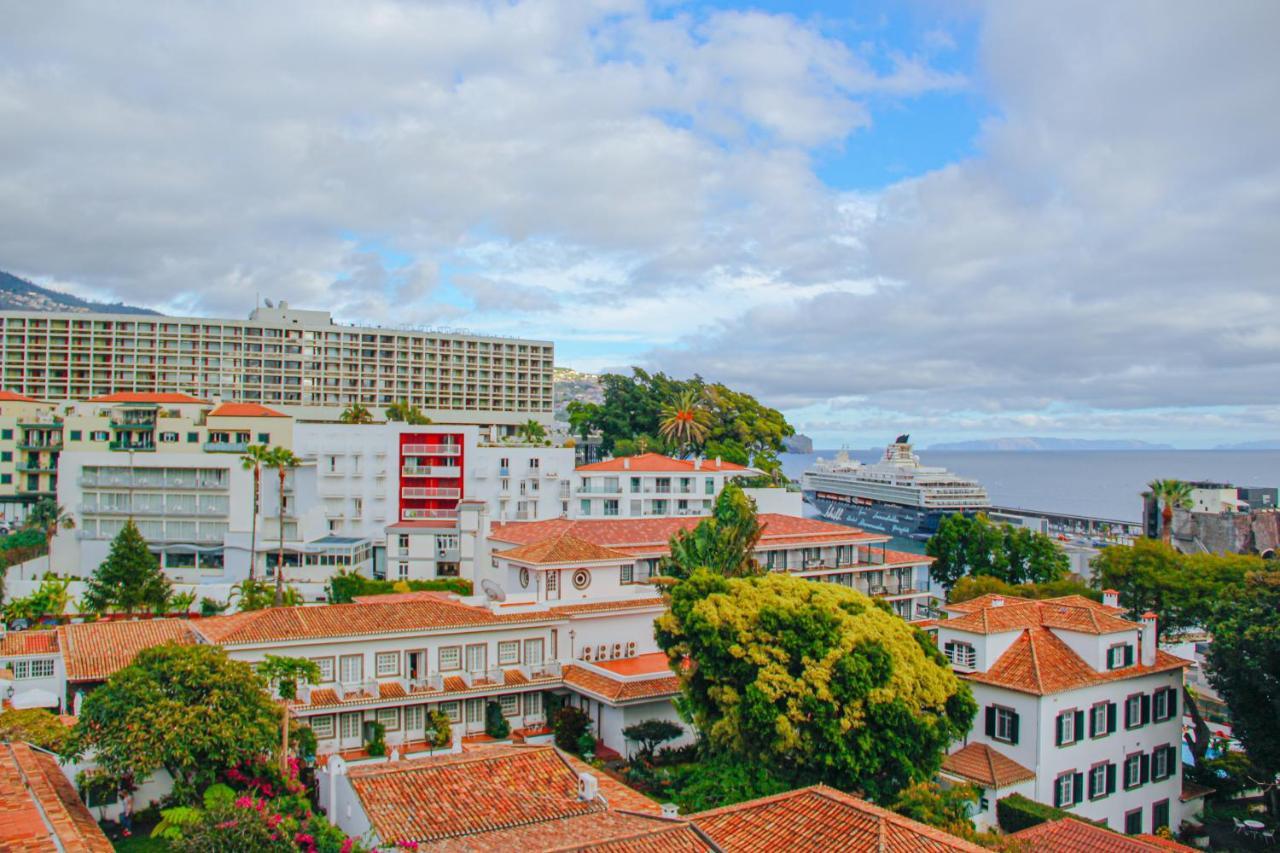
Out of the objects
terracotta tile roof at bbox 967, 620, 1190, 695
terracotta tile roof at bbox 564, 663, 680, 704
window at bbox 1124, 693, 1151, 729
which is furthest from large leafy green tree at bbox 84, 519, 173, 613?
window at bbox 1124, 693, 1151, 729

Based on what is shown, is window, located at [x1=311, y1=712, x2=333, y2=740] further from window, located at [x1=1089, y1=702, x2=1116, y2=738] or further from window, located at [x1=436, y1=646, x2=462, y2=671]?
window, located at [x1=1089, y1=702, x2=1116, y2=738]

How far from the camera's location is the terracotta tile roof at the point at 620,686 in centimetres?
3397

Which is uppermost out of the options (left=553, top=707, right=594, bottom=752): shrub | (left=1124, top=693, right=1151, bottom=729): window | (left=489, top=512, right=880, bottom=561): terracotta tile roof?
(left=489, top=512, right=880, bottom=561): terracotta tile roof

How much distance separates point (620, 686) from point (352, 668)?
30.5 ft

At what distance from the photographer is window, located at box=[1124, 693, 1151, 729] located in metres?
32.5

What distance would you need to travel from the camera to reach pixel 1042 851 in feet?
74.0

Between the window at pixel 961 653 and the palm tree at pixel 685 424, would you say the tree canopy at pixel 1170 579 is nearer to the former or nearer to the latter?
the window at pixel 961 653

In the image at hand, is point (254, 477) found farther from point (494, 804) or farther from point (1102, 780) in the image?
point (1102, 780)

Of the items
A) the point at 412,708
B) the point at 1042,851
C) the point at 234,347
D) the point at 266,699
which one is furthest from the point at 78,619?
the point at 234,347

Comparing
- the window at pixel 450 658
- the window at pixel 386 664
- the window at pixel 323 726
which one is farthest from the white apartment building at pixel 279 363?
the window at pixel 323 726

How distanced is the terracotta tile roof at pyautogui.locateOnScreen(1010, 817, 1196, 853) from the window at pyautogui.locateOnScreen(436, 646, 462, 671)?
19.6 metres

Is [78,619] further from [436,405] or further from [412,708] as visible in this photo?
[436,405]

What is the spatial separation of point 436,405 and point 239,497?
68147mm

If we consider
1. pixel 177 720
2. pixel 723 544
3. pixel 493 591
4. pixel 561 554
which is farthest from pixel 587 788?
pixel 493 591
